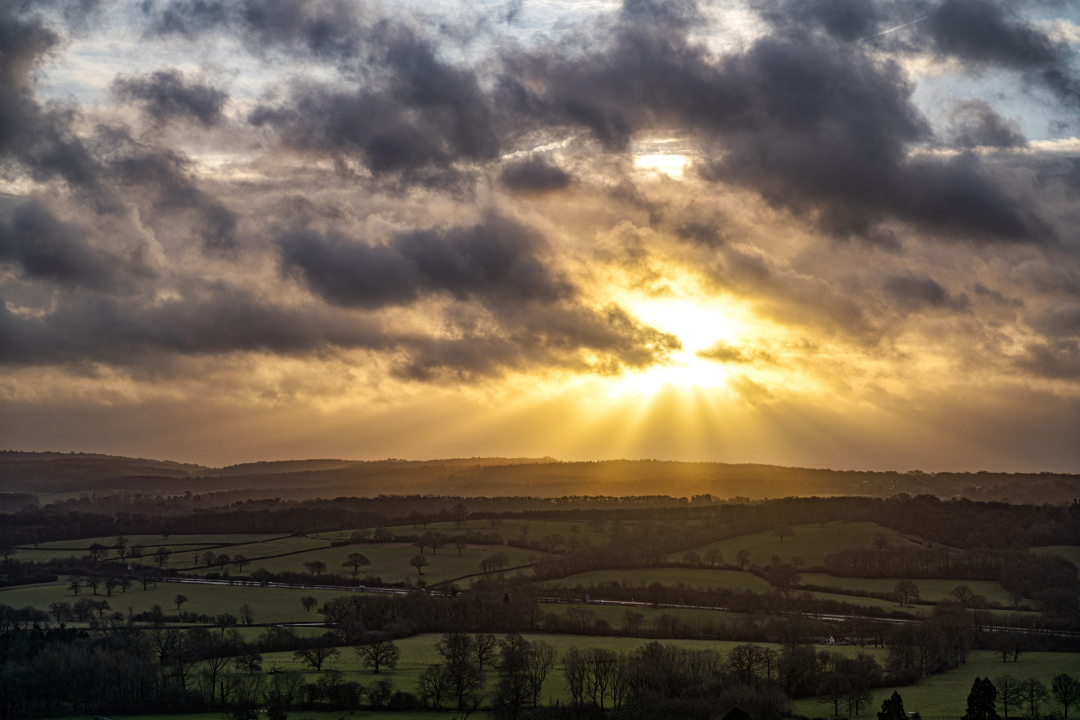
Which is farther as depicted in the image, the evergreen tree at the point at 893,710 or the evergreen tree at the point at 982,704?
the evergreen tree at the point at 982,704

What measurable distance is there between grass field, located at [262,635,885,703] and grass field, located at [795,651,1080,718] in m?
12.8

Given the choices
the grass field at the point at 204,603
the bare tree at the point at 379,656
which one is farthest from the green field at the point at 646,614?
the grass field at the point at 204,603

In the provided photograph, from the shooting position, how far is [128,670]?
130000 millimetres

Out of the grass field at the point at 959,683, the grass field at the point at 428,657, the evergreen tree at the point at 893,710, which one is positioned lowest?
the grass field at the point at 428,657

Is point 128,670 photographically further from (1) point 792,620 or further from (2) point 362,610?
(1) point 792,620

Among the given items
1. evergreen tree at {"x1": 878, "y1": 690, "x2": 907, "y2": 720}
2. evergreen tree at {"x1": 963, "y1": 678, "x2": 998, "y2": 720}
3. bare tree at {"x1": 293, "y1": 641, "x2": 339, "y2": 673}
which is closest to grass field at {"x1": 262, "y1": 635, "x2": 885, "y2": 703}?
bare tree at {"x1": 293, "y1": 641, "x2": 339, "y2": 673}

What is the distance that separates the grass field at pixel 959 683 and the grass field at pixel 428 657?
12.8 metres

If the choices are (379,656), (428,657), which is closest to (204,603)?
(428,657)

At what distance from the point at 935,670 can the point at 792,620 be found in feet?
110

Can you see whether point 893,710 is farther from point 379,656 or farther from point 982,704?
point 379,656

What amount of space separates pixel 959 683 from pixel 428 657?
7662 centimetres

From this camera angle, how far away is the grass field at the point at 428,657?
13175 cm

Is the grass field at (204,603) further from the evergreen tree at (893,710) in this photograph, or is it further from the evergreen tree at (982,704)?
the evergreen tree at (982,704)

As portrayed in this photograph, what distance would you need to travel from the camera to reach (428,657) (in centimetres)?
14800
